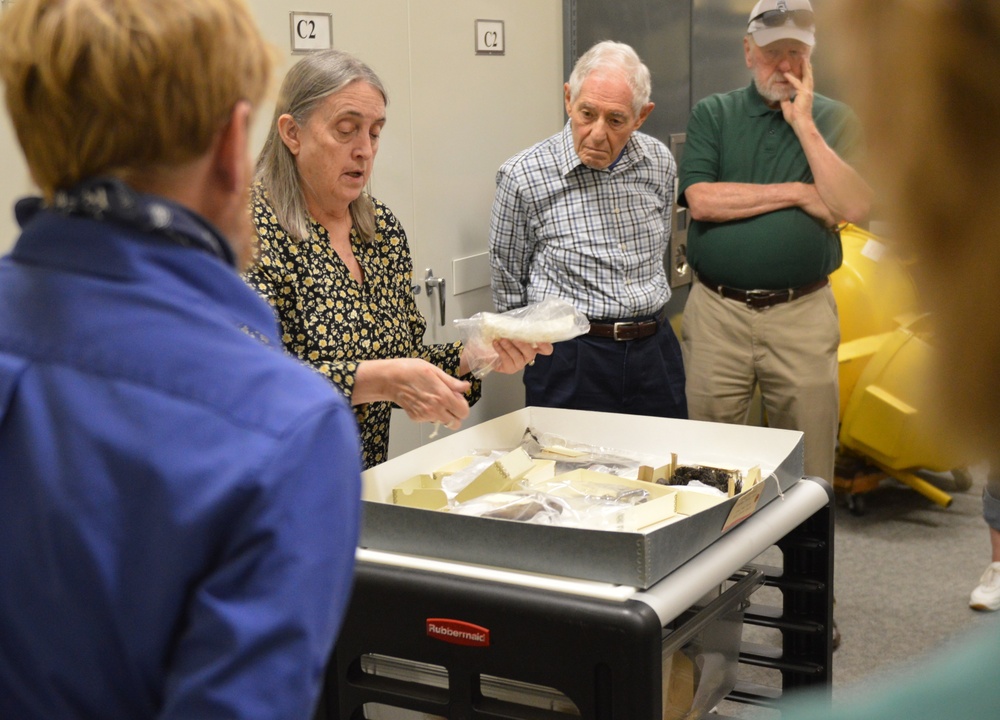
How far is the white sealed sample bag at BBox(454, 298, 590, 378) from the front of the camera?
2.24 meters

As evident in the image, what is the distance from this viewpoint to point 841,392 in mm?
4512

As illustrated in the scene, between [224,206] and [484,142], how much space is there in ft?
10.3

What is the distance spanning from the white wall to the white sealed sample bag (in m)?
1.08

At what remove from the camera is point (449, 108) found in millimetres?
3768

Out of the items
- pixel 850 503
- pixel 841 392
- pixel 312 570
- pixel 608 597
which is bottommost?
pixel 850 503

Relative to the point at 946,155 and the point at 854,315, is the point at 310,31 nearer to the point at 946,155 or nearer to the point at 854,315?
the point at 854,315

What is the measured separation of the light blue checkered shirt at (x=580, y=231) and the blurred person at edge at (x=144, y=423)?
2476mm

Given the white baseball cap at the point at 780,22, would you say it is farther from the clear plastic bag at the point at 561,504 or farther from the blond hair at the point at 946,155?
the blond hair at the point at 946,155

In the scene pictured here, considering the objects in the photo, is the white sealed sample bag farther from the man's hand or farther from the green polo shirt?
the man's hand

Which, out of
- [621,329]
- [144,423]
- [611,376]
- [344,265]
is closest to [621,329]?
[621,329]

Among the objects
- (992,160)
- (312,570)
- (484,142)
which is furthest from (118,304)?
(484,142)

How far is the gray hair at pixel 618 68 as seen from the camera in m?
3.32

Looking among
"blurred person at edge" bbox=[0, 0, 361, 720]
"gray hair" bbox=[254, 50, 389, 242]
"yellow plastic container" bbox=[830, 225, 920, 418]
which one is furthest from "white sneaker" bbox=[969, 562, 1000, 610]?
"blurred person at edge" bbox=[0, 0, 361, 720]

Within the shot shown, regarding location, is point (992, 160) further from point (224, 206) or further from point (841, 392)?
point (841, 392)
